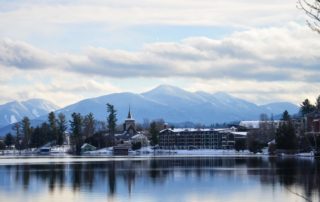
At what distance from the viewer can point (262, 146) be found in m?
168

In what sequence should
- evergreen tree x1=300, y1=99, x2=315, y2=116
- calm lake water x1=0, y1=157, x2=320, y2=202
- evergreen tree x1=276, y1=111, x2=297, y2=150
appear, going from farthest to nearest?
1. evergreen tree x1=300, y1=99, x2=315, y2=116
2. evergreen tree x1=276, y1=111, x2=297, y2=150
3. calm lake water x1=0, y1=157, x2=320, y2=202

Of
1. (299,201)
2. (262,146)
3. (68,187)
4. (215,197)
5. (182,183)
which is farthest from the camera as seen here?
(262,146)

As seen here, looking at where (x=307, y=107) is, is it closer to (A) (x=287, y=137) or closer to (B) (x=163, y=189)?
(A) (x=287, y=137)

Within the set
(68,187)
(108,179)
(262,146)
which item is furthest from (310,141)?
(68,187)

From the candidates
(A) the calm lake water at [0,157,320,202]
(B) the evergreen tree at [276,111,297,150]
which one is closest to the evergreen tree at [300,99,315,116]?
(B) the evergreen tree at [276,111,297,150]

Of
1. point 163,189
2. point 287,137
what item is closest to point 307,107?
point 287,137

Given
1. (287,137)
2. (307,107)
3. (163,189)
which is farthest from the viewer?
(307,107)

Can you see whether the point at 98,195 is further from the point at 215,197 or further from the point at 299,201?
the point at 299,201

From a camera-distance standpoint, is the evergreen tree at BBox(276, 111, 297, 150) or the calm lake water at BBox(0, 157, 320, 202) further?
the evergreen tree at BBox(276, 111, 297, 150)

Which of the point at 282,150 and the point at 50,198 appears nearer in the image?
the point at 50,198

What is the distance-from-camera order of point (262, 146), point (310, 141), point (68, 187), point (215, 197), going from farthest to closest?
point (262, 146), point (310, 141), point (68, 187), point (215, 197)

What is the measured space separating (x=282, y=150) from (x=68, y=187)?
92530 millimetres

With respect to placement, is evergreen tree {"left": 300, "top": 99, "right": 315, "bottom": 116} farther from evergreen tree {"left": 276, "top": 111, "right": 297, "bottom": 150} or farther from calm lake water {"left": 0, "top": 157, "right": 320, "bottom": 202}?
calm lake water {"left": 0, "top": 157, "right": 320, "bottom": 202}

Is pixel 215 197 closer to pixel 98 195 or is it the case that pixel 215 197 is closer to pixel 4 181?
pixel 98 195
